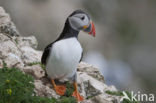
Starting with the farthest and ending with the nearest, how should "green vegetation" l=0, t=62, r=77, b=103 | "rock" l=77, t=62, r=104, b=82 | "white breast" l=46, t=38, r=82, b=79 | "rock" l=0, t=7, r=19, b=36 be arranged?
"rock" l=0, t=7, r=19, b=36 → "rock" l=77, t=62, r=104, b=82 → "white breast" l=46, t=38, r=82, b=79 → "green vegetation" l=0, t=62, r=77, b=103

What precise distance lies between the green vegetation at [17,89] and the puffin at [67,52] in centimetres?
50

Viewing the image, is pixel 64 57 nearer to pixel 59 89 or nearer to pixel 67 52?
pixel 67 52

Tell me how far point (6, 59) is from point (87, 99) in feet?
6.80

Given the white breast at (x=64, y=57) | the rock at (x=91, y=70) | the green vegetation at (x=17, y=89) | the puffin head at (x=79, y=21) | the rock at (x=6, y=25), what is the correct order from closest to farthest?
1. the green vegetation at (x=17, y=89)
2. the white breast at (x=64, y=57)
3. the puffin head at (x=79, y=21)
4. the rock at (x=91, y=70)
5. the rock at (x=6, y=25)

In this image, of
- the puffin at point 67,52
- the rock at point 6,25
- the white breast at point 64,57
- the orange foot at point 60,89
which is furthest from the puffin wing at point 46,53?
the rock at point 6,25

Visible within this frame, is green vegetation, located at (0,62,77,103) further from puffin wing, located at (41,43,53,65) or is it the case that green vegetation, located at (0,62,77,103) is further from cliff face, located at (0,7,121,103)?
puffin wing, located at (41,43,53,65)

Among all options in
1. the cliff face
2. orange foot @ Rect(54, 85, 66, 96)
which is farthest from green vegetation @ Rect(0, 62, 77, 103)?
the cliff face

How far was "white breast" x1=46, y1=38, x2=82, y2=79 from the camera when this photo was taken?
707 centimetres

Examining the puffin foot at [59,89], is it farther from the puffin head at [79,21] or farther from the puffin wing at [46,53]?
the puffin head at [79,21]

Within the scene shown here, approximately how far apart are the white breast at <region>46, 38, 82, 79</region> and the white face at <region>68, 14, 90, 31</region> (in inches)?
11.5

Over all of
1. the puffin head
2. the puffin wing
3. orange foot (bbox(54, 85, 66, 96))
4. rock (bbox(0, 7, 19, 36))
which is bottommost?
orange foot (bbox(54, 85, 66, 96))

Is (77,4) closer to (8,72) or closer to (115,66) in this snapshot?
(115,66)

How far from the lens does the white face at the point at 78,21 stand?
7305mm

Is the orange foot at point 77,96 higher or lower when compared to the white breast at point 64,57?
lower
